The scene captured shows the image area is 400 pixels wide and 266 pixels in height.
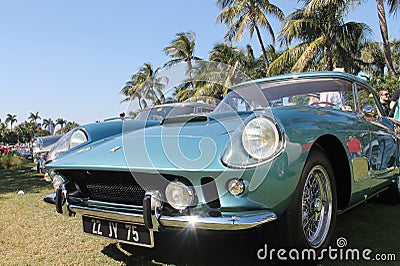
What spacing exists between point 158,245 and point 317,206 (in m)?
1.24

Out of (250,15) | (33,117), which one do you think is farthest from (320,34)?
(33,117)

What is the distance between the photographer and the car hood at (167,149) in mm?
1897

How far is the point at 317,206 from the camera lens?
89.0 inches

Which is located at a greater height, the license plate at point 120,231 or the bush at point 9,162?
the license plate at point 120,231

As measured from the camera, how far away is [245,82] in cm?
354

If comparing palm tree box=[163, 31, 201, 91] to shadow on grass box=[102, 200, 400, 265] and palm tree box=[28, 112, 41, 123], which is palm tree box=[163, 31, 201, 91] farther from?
palm tree box=[28, 112, 41, 123]

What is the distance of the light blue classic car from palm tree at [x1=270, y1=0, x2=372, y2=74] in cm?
1269

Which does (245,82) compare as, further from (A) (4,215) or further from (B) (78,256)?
(A) (4,215)

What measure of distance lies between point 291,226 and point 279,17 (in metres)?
17.0

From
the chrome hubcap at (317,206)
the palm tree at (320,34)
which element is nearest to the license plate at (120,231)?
the chrome hubcap at (317,206)

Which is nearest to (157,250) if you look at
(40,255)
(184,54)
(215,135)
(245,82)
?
(40,255)

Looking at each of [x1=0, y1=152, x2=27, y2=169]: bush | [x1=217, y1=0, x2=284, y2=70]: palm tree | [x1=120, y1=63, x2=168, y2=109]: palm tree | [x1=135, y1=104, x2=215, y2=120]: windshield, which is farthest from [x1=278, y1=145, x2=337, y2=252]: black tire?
[x1=217, y1=0, x2=284, y2=70]: palm tree

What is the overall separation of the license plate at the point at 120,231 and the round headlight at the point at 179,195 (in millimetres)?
224

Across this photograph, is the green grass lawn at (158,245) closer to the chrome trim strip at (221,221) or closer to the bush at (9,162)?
the chrome trim strip at (221,221)
